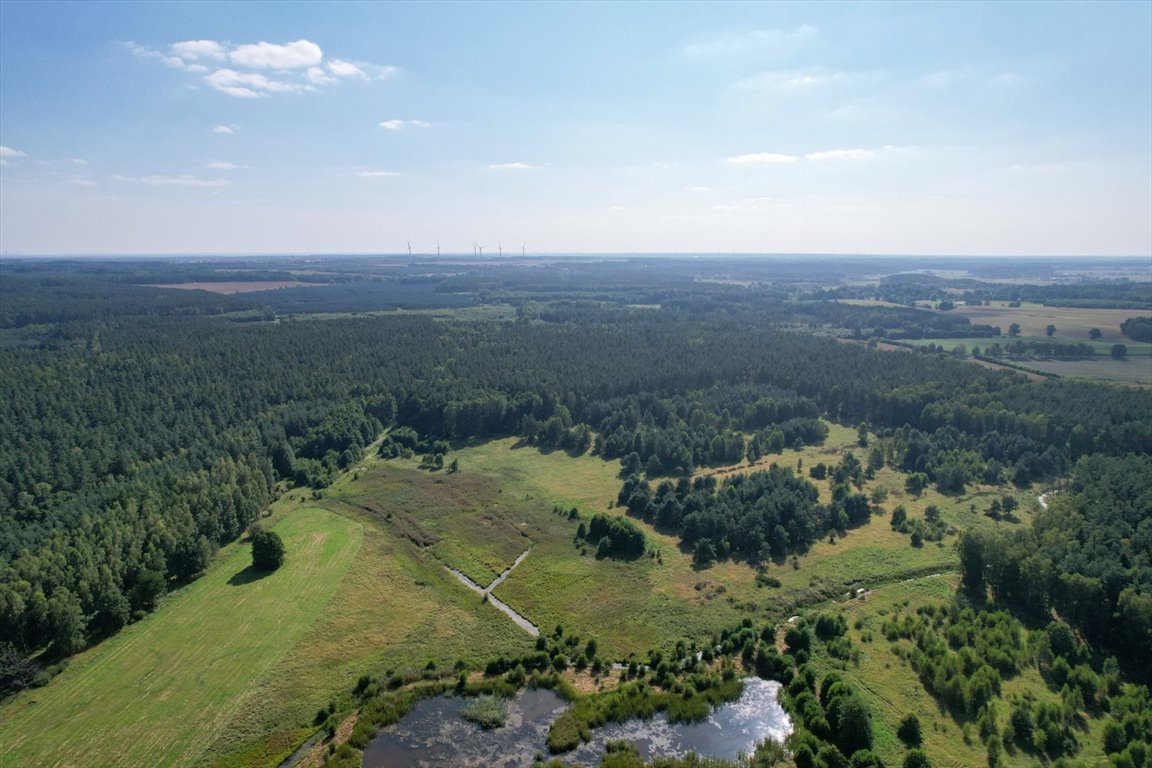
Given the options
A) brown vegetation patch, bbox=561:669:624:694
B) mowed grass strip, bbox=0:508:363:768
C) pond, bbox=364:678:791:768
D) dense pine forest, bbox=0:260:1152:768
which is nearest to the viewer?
pond, bbox=364:678:791:768

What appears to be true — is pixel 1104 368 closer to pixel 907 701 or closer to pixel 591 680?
pixel 907 701

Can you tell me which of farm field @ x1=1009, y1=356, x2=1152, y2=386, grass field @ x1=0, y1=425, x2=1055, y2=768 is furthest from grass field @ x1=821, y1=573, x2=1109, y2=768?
farm field @ x1=1009, y1=356, x2=1152, y2=386

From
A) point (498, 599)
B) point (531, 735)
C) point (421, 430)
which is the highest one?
point (421, 430)

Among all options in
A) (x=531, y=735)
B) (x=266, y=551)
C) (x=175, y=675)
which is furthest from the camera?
(x=266, y=551)

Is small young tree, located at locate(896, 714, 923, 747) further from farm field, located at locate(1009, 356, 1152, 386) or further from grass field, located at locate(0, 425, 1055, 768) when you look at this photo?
farm field, located at locate(1009, 356, 1152, 386)

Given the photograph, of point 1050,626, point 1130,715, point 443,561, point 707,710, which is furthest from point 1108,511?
point 443,561

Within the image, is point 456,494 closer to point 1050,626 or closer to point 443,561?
point 443,561

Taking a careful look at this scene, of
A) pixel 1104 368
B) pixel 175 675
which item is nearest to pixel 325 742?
pixel 175 675

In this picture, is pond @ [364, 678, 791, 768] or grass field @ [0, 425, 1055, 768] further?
grass field @ [0, 425, 1055, 768]
